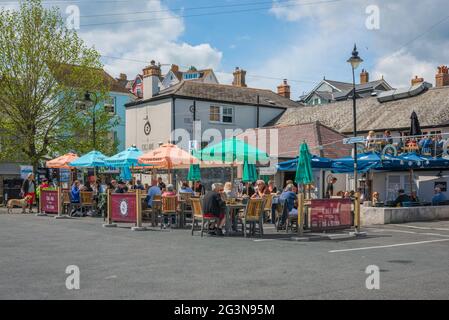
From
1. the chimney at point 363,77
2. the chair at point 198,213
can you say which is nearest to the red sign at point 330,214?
the chair at point 198,213

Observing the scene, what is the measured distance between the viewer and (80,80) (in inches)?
1281

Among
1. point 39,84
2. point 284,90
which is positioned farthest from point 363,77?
point 39,84

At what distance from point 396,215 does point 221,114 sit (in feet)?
79.0

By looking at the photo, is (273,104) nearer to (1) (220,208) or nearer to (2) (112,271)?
(1) (220,208)

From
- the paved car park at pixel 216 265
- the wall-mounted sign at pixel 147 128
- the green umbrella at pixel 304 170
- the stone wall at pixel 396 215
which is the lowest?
the paved car park at pixel 216 265

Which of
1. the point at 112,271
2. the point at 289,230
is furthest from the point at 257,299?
the point at 289,230

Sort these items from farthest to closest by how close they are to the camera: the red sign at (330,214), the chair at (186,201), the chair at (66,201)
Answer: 1. the chair at (66,201)
2. the chair at (186,201)
3. the red sign at (330,214)

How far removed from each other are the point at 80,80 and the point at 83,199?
13.3m

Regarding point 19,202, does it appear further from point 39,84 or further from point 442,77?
point 442,77

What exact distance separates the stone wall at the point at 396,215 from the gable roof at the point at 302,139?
38.8 ft

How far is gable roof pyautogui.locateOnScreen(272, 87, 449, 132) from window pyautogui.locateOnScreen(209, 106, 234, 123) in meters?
4.09

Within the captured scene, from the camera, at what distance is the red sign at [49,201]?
21719 millimetres

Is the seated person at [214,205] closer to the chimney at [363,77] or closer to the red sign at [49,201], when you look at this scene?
the red sign at [49,201]

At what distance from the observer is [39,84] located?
30.5m
